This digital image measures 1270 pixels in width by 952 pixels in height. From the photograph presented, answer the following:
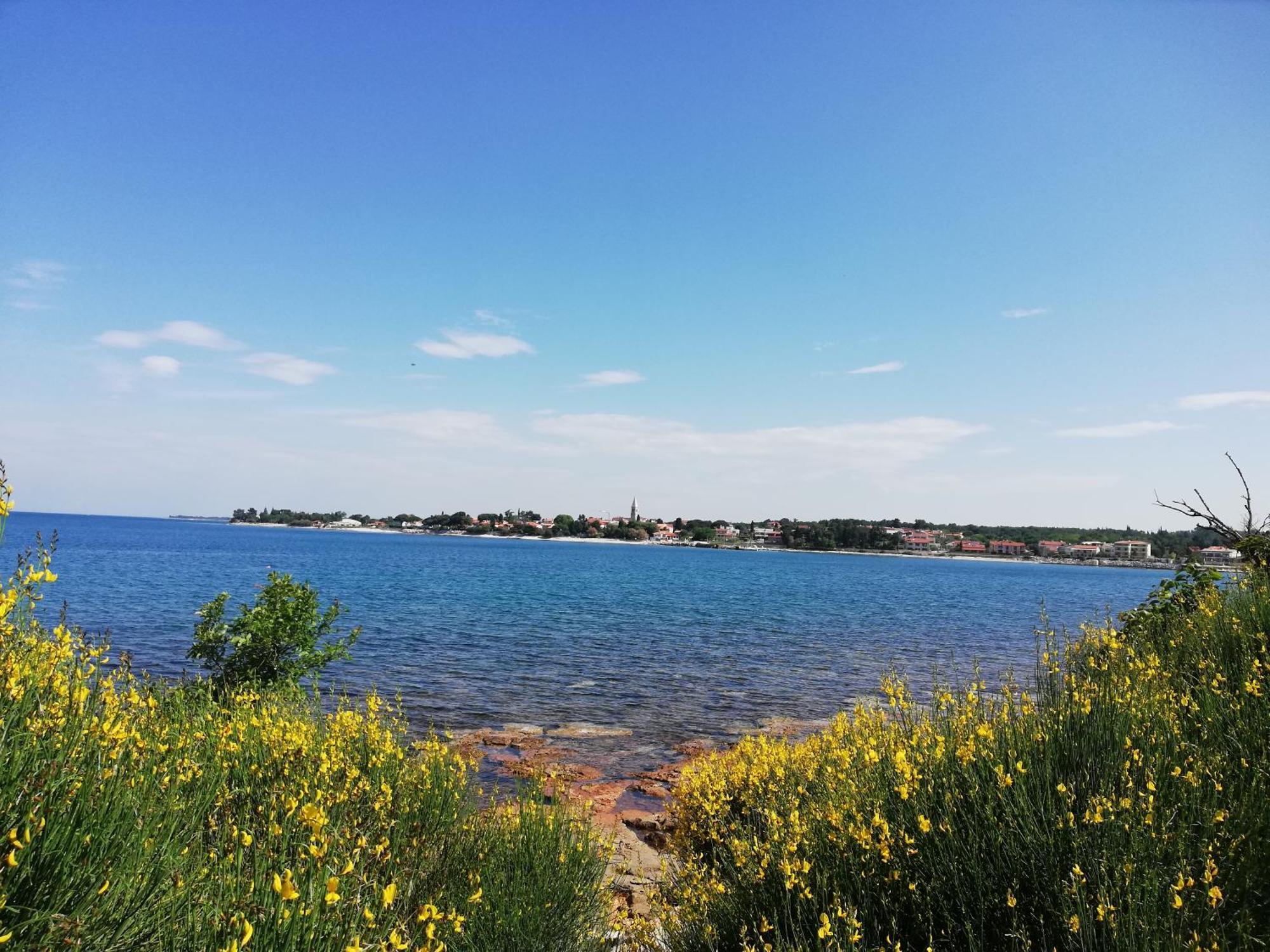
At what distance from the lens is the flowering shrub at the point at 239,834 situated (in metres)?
2.90

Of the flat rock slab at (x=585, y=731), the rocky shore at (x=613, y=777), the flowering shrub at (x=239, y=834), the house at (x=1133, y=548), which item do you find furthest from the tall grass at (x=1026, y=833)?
the house at (x=1133, y=548)

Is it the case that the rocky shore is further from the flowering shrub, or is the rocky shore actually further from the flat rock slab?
the flowering shrub

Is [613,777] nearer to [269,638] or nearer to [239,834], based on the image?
[269,638]

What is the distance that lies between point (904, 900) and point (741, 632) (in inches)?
1245

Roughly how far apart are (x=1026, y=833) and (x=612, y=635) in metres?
29.5

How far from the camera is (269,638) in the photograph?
12180 mm

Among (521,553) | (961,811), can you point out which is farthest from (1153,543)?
(961,811)

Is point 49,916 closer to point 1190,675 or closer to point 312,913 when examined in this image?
point 312,913

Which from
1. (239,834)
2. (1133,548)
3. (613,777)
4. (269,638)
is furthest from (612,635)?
(1133,548)

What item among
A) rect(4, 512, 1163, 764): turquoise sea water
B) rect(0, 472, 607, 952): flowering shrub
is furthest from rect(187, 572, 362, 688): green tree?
rect(0, 472, 607, 952): flowering shrub

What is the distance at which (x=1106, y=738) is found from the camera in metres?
4.84

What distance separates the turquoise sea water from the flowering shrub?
183 inches

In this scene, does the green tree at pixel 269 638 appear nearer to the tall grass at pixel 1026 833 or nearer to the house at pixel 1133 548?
the tall grass at pixel 1026 833

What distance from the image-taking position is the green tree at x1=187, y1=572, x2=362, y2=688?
1220 centimetres
